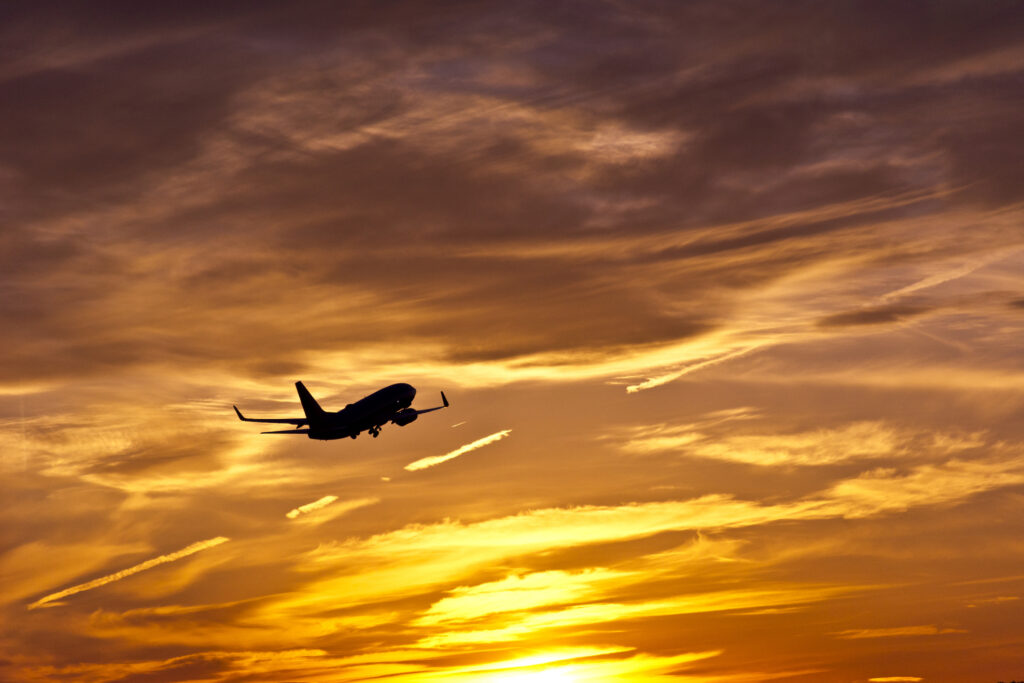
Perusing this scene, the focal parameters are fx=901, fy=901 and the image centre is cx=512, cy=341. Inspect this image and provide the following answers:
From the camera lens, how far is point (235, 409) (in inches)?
7761
